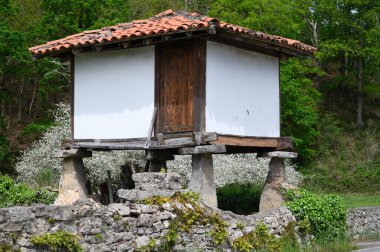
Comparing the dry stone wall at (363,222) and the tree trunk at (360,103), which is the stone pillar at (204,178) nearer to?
the dry stone wall at (363,222)

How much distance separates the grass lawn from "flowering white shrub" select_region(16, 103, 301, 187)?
2087 millimetres

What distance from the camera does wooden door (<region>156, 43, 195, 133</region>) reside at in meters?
12.1

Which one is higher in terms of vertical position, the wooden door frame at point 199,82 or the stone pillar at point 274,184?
the wooden door frame at point 199,82

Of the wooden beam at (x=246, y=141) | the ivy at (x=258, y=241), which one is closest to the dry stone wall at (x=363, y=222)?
the wooden beam at (x=246, y=141)

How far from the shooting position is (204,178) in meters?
12.3

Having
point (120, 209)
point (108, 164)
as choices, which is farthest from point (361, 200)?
point (120, 209)

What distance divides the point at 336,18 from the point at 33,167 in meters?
16.9

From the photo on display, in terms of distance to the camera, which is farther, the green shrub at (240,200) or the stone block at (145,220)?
the green shrub at (240,200)

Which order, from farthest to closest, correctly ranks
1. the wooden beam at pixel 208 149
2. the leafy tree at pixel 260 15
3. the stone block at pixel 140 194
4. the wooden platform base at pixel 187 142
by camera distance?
the leafy tree at pixel 260 15, the wooden platform base at pixel 187 142, the wooden beam at pixel 208 149, the stone block at pixel 140 194

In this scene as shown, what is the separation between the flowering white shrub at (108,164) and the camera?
890 inches

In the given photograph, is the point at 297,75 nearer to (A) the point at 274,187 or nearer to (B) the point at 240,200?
(B) the point at 240,200

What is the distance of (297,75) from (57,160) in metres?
12.4

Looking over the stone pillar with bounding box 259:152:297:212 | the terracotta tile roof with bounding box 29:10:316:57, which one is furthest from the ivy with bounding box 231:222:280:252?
the terracotta tile roof with bounding box 29:10:316:57

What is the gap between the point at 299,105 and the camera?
1105 inches
